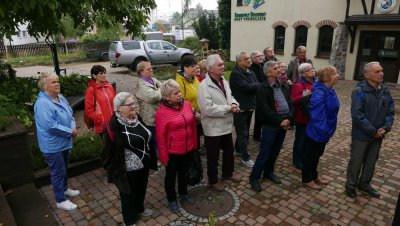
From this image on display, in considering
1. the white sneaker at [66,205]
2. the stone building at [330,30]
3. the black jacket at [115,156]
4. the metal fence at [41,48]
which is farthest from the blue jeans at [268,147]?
the metal fence at [41,48]

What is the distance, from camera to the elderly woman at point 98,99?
4402mm

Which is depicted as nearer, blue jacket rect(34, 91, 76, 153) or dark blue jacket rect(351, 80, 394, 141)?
blue jacket rect(34, 91, 76, 153)

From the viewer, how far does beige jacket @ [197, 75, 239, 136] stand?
4.10m

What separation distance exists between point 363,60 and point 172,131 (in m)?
12.6

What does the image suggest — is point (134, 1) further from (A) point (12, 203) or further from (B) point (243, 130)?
(A) point (12, 203)

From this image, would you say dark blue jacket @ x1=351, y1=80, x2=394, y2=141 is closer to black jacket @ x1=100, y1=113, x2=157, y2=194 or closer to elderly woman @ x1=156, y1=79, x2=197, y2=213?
elderly woman @ x1=156, y1=79, x2=197, y2=213

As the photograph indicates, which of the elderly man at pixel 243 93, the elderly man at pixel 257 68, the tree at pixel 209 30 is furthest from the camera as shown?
the tree at pixel 209 30

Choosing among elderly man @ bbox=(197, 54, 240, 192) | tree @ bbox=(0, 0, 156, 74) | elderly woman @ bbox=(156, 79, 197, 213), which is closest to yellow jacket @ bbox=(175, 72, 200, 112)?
elderly man @ bbox=(197, 54, 240, 192)

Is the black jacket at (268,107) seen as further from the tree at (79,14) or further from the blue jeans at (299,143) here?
the tree at (79,14)

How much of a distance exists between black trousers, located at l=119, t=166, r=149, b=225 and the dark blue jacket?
9.07 feet

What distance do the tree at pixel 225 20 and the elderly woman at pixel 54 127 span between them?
1883 centimetres

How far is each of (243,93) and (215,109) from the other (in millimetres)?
1185

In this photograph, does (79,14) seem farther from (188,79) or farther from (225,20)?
(225,20)

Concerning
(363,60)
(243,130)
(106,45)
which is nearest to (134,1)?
(243,130)
